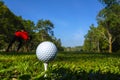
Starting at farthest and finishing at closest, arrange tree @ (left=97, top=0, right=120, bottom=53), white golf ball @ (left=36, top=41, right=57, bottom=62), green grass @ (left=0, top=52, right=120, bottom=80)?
tree @ (left=97, top=0, right=120, bottom=53), white golf ball @ (left=36, top=41, right=57, bottom=62), green grass @ (left=0, top=52, right=120, bottom=80)

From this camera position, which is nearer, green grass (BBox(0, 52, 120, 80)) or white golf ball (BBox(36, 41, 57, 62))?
green grass (BBox(0, 52, 120, 80))

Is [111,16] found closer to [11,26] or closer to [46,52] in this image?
[11,26]

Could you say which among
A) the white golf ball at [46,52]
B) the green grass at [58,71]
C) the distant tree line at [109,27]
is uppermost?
the distant tree line at [109,27]

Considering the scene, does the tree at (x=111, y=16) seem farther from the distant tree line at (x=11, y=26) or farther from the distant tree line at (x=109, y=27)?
the distant tree line at (x=11, y=26)

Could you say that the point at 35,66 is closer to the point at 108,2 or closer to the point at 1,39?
the point at 108,2

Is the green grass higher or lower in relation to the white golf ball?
lower

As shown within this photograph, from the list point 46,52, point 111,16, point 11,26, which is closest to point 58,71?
point 46,52

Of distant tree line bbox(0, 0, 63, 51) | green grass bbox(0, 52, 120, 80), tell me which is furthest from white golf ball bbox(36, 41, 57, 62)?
distant tree line bbox(0, 0, 63, 51)

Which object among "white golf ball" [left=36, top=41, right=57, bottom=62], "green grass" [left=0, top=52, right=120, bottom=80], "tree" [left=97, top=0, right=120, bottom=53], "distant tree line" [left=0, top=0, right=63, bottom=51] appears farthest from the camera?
"distant tree line" [left=0, top=0, right=63, bottom=51]

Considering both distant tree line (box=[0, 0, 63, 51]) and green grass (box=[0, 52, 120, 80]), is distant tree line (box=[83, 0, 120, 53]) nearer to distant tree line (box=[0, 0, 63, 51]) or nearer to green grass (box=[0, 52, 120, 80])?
distant tree line (box=[0, 0, 63, 51])

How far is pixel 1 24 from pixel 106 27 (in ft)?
102

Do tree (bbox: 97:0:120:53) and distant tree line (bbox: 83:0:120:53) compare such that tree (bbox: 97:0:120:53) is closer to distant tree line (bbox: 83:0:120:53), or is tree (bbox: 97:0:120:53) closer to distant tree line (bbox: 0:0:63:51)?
distant tree line (bbox: 83:0:120:53)

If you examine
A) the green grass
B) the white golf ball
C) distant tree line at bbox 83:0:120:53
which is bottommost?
the green grass

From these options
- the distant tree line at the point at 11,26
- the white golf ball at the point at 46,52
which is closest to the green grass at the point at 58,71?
the white golf ball at the point at 46,52
